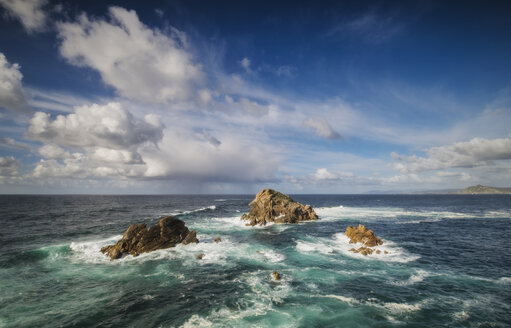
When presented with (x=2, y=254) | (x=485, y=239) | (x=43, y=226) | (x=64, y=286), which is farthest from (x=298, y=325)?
(x=43, y=226)

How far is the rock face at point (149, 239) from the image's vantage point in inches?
1361

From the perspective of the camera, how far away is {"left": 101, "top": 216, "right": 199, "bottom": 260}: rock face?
3456 cm

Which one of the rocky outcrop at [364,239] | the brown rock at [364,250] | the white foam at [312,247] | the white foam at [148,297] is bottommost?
the white foam at [148,297]

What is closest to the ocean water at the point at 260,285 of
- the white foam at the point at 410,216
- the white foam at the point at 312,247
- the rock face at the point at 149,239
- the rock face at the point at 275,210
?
the white foam at the point at 312,247

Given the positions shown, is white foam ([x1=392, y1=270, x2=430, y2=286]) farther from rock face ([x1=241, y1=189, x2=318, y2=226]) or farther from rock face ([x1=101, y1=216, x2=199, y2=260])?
rock face ([x1=241, y1=189, x2=318, y2=226])

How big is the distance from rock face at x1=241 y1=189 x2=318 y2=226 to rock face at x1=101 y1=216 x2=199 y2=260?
27.2 m

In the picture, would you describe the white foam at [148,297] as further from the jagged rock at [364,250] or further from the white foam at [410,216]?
the white foam at [410,216]

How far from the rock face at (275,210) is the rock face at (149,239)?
2724cm

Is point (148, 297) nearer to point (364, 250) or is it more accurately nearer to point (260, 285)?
→ point (260, 285)

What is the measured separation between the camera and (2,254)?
34.5 metres

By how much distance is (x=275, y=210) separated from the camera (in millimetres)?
69062

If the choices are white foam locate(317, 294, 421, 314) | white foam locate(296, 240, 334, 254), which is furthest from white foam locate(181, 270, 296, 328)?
white foam locate(296, 240, 334, 254)

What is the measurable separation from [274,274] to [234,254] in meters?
11.7

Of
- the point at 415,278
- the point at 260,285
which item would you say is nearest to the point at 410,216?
the point at 415,278
